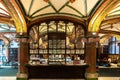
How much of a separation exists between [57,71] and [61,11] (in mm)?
3866

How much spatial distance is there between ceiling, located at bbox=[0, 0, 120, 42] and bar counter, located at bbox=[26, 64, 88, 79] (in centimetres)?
257

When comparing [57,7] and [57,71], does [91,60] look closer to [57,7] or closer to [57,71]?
[57,71]

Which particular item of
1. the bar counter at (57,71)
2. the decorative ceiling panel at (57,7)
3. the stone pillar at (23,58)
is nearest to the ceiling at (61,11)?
the decorative ceiling panel at (57,7)

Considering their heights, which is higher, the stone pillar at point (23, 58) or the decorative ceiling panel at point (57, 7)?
the decorative ceiling panel at point (57, 7)

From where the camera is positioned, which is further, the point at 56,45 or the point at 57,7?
the point at 56,45

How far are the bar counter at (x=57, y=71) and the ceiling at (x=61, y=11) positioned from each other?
2.57m

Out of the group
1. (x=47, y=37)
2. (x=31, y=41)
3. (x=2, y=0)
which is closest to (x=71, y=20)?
(x=47, y=37)

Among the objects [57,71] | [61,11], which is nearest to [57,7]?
[61,11]

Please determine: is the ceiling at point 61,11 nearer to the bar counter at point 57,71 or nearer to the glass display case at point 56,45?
the glass display case at point 56,45

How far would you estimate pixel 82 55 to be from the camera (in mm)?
13961

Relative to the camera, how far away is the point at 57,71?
13.6 meters

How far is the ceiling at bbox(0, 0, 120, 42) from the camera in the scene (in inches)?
399

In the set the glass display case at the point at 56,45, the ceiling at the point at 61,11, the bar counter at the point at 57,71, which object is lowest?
the bar counter at the point at 57,71

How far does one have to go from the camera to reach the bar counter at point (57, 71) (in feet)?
44.2
